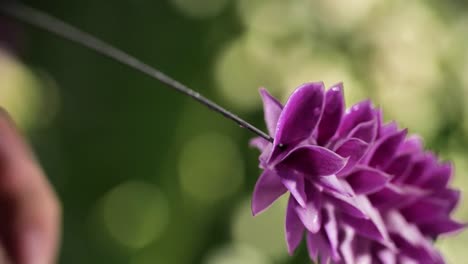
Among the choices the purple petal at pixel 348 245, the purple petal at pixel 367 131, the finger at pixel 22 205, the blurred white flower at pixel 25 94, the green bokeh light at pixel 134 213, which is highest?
the purple petal at pixel 367 131

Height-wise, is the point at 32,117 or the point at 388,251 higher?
the point at 388,251

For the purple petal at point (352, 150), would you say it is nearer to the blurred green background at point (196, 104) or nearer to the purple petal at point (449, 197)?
the purple petal at point (449, 197)

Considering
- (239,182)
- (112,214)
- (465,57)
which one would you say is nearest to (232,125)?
(239,182)

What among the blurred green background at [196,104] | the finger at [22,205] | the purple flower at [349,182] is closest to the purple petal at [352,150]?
the purple flower at [349,182]

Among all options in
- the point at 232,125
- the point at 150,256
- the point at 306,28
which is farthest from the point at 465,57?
the point at 150,256

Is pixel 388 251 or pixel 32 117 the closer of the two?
pixel 388 251

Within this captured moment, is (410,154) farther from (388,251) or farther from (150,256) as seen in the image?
(150,256)

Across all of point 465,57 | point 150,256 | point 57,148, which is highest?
point 465,57
